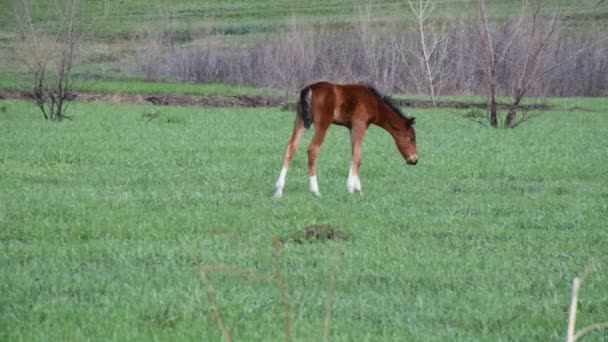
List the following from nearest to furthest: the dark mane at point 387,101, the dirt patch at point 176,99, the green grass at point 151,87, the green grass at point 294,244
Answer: the green grass at point 294,244, the dark mane at point 387,101, the dirt patch at point 176,99, the green grass at point 151,87

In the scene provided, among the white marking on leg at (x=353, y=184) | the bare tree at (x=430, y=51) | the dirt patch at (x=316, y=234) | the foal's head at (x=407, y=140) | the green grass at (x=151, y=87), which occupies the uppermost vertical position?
the dirt patch at (x=316, y=234)

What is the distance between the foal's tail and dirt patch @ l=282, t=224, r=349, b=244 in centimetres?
367

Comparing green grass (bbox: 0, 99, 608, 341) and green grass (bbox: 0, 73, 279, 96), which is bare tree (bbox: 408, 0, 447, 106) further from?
green grass (bbox: 0, 99, 608, 341)

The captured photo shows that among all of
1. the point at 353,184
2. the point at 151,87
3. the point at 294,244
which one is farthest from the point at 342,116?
the point at 151,87

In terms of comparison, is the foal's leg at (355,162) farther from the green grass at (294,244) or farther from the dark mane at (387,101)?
the dark mane at (387,101)

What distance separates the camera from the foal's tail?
43.5 feet

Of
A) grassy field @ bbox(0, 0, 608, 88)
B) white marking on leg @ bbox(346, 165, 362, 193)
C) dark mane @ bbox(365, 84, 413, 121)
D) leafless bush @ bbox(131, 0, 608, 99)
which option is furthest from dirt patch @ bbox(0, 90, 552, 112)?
white marking on leg @ bbox(346, 165, 362, 193)

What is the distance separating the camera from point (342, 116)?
13.8 metres

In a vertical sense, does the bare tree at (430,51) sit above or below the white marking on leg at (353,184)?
below

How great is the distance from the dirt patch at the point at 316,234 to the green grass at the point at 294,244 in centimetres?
18

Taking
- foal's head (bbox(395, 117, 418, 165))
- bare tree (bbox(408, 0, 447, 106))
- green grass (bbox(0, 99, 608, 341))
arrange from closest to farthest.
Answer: green grass (bbox(0, 99, 608, 341)) → foal's head (bbox(395, 117, 418, 165)) → bare tree (bbox(408, 0, 447, 106))

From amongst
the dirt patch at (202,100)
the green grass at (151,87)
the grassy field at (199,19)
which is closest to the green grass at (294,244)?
the dirt patch at (202,100)

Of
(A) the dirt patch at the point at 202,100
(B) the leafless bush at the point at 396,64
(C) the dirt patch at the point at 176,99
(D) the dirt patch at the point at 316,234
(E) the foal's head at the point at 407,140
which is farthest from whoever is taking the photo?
(B) the leafless bush at the point at 396,64

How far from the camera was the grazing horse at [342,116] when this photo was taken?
526 inches
